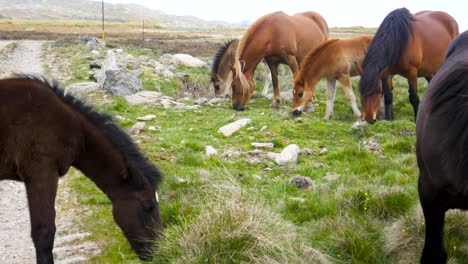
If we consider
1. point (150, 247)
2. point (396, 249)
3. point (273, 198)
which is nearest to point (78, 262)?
point (150, 247)

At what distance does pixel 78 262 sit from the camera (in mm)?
4707

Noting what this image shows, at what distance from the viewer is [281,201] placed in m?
5.82

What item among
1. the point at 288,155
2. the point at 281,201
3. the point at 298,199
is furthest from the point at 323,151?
the point at 281,201

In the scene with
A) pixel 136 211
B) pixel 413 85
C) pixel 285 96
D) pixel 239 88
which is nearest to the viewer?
pixel 136 211

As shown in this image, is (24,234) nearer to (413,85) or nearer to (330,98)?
(330,98)

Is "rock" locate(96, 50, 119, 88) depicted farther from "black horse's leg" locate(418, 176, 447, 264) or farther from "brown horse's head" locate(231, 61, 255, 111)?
"black horse's leg" locate(418, 176, 447, 264)

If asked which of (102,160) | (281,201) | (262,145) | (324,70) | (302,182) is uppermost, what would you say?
(102,160)

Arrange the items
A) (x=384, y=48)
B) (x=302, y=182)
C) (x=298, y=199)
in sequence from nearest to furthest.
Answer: (x=298, y=199) < (x=302, y=182) < (x=384, y=48)

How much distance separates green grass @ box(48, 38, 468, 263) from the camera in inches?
170

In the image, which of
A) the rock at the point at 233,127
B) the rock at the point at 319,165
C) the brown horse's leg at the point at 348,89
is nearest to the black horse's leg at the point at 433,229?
the rock at the point at 319,165

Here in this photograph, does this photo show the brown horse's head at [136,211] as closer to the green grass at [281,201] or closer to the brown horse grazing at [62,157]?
the brown horse grazing at [62,157]

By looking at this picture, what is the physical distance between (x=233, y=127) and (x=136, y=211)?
18.4 ft

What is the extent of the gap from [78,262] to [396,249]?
3156 mm

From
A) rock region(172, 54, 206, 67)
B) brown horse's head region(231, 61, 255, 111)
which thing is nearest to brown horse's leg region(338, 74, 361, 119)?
brown horse's head region(231, 61, 255, 111)
